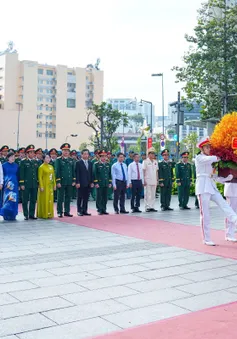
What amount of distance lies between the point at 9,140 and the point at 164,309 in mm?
82958

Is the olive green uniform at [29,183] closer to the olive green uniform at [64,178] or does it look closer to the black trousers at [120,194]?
the olive green uniform at [64,178]

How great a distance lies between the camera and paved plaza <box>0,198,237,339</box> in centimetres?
400

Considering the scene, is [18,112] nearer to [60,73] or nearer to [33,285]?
Result: [60,73]

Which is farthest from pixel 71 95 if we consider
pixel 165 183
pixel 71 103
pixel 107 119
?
pixel 165 183

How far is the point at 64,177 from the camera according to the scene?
12.0 metres

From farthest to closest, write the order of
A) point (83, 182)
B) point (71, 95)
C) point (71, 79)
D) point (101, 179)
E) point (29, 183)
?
point (71, 95) < point (71, 79) < point (101, 179) < point (83, 182) < point (29, 183)

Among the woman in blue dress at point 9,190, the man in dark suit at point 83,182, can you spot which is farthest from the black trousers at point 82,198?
the woman in blue dress at point 9,190

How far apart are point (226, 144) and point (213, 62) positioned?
1479 centimetres

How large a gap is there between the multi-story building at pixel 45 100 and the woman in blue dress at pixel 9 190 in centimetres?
7489

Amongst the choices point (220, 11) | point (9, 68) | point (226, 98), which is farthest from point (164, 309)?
point (9, 68)

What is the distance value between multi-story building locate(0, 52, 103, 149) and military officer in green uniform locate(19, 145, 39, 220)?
245 feet

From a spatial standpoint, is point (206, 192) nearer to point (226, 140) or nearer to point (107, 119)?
point (226, 140)

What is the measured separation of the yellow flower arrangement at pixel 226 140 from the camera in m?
7.62

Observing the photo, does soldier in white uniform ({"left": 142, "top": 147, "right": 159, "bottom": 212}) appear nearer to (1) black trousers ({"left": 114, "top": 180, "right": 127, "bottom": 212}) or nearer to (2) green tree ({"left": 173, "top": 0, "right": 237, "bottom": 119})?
(1) black trousers ({"left": 114, "top": 180, "right": 127, "bottom": 212})
